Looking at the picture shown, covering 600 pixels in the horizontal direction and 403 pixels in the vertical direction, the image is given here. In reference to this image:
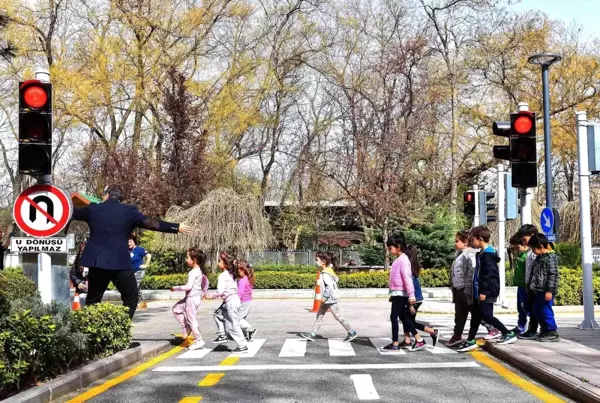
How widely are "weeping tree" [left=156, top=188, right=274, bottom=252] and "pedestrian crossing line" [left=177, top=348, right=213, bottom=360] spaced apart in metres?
20.3

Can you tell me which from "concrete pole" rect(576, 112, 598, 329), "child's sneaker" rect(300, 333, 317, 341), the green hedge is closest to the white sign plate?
the green hedge

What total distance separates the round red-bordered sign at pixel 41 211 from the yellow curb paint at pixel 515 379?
5.01 metres

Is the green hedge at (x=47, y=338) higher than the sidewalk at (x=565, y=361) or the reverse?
higher

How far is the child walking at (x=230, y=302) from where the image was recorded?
10531mm

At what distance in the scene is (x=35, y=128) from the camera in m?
7.93

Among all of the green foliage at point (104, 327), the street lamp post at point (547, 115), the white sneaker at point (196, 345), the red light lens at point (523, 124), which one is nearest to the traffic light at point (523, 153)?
the red light lens at point (523, 124)

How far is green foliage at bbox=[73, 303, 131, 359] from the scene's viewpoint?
8.24 metres

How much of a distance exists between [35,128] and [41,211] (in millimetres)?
893

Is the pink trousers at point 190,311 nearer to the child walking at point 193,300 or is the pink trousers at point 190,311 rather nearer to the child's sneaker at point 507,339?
the child walking at point 193,300

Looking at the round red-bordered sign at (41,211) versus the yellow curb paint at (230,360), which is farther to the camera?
the yellow curb paint at (230,360)

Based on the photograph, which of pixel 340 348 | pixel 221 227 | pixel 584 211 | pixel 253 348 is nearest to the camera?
pixel 340 348

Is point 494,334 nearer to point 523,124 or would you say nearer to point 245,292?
point 523,124

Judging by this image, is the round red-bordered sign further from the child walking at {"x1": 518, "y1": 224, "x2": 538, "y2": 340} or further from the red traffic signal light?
the red traffic signal light

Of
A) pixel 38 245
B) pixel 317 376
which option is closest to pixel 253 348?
pixel 317 376
